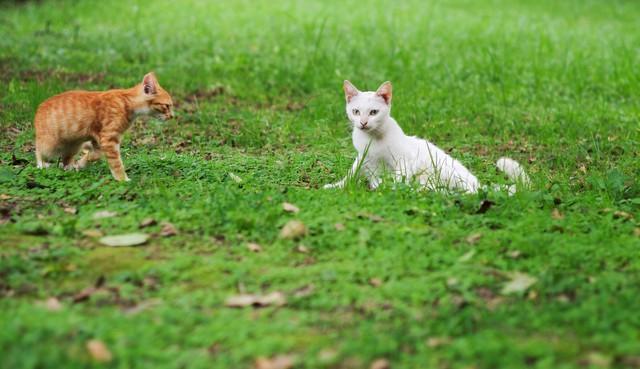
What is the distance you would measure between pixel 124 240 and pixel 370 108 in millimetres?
2601

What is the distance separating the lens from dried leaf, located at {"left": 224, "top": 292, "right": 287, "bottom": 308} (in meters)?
3.57

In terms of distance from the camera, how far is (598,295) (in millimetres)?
3621

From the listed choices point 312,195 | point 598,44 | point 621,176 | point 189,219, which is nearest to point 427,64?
point 598,44

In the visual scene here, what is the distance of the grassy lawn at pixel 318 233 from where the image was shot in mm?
3191

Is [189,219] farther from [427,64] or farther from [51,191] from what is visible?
[427,64]

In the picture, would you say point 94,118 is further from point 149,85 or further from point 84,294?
point 84,294

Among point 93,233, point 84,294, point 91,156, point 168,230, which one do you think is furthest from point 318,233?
point 91,156

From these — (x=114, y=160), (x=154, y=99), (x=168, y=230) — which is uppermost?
(x=154, y=99)

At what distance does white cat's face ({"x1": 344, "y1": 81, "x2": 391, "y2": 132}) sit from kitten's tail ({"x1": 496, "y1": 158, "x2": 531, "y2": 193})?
1040 mm

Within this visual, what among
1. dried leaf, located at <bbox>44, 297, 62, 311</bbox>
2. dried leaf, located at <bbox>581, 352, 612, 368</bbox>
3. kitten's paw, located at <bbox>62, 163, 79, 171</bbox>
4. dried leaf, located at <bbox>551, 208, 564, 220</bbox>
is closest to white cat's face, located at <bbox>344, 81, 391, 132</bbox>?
dried leaf, located at <bbox>551, 208, 564, 220</bbox>

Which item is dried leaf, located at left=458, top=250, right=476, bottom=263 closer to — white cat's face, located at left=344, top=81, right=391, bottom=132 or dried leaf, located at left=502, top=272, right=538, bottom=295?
dried leaf, located at left=502, top=272, right=538, bottom=295

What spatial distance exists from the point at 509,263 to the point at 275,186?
202 centimetres

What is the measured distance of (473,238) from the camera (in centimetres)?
437

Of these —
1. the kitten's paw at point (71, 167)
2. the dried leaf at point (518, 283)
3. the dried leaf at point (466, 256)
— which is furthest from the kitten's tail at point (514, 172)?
the kitten's paw at point (71, 167)
